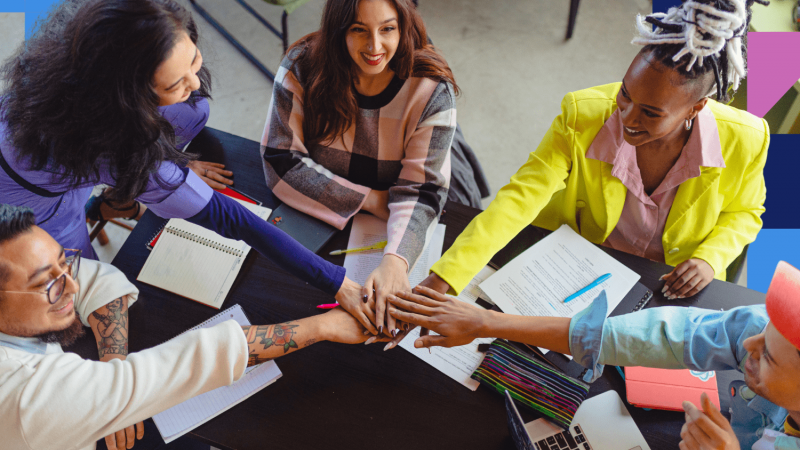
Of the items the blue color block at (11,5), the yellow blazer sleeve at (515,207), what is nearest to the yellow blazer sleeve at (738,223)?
the yellow blazer sleeve at (515,207)

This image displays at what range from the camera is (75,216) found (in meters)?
1.67

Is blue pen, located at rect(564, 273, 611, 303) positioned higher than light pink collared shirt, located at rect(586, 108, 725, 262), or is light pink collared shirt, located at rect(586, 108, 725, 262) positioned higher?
light pink collared shirt, located at rect(586, 108, 725, 262)

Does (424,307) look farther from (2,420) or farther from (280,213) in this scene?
(2,420)

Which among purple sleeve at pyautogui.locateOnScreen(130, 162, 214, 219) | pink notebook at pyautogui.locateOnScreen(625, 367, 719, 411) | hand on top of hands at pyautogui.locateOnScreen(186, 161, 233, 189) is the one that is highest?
purple sleeve at pyautogui.locateOnScreen(130, 162, 214, 219)

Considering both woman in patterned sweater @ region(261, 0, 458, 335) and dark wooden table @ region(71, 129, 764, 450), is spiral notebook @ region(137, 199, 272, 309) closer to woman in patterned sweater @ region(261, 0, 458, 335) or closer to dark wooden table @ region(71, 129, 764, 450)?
dark wooden table @ region(71, 129, 764, 450)

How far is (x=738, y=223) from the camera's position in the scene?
5.22 feet

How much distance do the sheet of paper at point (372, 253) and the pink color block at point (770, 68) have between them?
1.49 m

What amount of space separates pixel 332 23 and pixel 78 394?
1067 millimetres

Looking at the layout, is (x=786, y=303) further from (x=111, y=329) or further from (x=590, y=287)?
(x=111, y=329)

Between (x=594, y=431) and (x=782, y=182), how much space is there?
123cm

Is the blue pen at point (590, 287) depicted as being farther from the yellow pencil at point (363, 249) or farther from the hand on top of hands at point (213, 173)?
the hand on top of hands at point (213, 173)

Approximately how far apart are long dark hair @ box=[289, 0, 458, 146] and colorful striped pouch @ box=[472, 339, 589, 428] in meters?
0.80

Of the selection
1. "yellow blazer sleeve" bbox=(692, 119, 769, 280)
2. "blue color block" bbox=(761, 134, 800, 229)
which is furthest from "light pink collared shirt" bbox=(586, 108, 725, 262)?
"blue color block" bbox=(761, 134, 800, 229)

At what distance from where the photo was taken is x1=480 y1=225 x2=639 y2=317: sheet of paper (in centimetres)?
142
